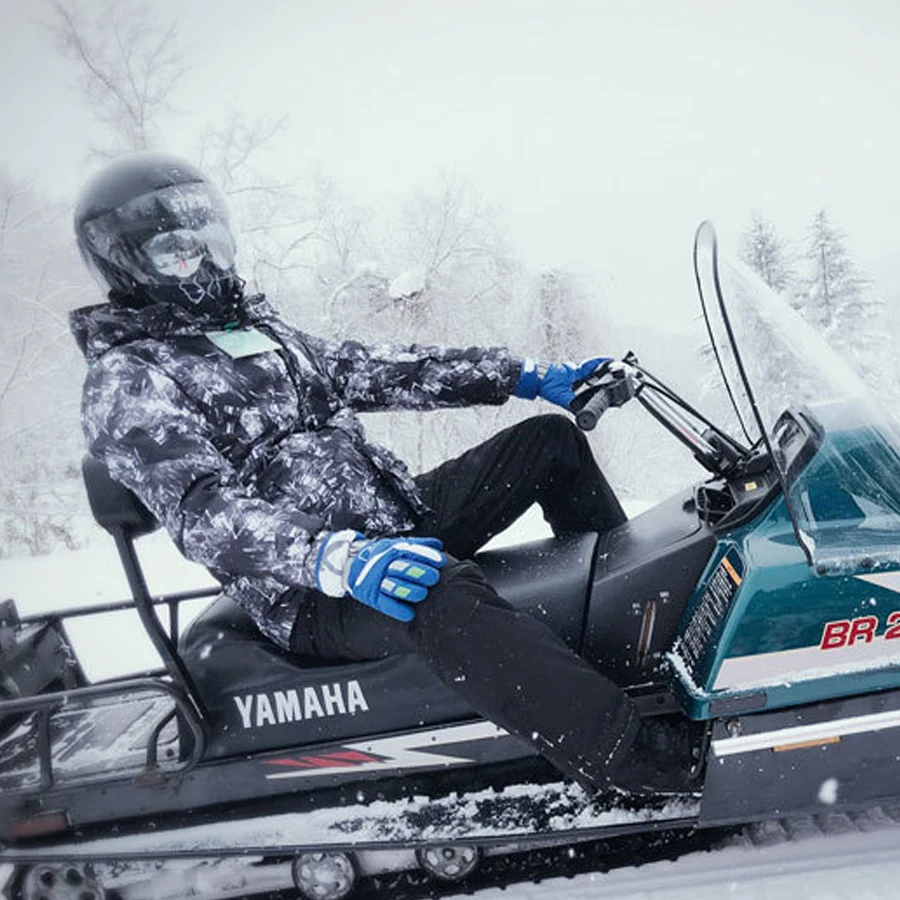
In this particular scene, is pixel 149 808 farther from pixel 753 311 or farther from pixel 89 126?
pixel 89 126

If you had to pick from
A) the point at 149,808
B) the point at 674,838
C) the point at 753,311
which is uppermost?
the point at 753,311

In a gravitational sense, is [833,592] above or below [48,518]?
above

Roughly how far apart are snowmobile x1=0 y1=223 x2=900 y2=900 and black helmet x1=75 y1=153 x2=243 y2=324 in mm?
581

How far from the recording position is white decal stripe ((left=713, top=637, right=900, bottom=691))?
1.80 m

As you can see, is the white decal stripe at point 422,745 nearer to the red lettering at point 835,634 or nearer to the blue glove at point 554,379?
the red lettering at point 835,634

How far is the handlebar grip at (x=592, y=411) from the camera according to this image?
81.6 inches

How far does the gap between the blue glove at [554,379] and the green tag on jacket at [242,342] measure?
0.86 metres

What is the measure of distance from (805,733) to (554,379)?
131cm

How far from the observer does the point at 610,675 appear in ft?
6.80

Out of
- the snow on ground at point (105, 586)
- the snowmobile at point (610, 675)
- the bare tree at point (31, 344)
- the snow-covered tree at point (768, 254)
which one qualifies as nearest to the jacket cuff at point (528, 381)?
the snowmobile at point (610, 675)

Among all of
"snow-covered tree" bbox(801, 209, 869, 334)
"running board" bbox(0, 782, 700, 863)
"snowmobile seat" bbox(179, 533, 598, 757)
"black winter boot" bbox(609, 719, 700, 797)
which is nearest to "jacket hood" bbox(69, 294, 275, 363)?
"snowmobile seat" bbox(179, 533, 598, 757)

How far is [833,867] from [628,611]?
76 centimetres

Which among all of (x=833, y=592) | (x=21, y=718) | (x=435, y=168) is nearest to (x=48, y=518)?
(x=435, y=168)

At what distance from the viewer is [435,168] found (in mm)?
15648
